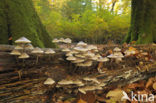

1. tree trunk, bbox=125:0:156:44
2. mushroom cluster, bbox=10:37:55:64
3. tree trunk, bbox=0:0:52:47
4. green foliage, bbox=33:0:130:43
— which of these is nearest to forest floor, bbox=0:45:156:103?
mushroom cluster, bbox=10:37:55:64

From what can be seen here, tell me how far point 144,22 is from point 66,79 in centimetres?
619

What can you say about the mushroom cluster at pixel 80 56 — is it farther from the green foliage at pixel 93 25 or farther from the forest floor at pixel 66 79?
the green foliage at pixel 93 25

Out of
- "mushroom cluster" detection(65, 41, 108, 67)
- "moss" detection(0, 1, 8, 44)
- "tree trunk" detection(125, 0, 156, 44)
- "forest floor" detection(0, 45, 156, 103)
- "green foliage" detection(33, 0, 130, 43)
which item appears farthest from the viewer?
"green foliage" detection(33, 0, 130, 43)

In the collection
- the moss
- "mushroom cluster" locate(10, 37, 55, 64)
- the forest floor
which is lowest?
the forest floor

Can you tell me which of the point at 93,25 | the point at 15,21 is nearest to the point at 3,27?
the point at 15,21

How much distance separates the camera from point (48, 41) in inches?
177

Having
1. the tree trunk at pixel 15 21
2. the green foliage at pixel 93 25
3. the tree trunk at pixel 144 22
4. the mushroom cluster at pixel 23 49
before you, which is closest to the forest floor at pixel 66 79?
the mushroom cluster at pixel 23 49

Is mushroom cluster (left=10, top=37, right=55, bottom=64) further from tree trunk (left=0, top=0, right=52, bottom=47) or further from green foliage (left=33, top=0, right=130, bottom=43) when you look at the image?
green foliage (left=33, top=0, right=130, bottom=43)

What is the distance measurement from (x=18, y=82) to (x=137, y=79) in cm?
365

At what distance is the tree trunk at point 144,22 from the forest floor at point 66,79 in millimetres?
2904

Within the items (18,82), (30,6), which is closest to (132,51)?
(18,82)

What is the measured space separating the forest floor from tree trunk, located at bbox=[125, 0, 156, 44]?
2904 millimetres

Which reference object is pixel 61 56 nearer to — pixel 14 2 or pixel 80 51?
pixel 80 51

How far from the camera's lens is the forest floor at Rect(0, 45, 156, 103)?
2305mm
